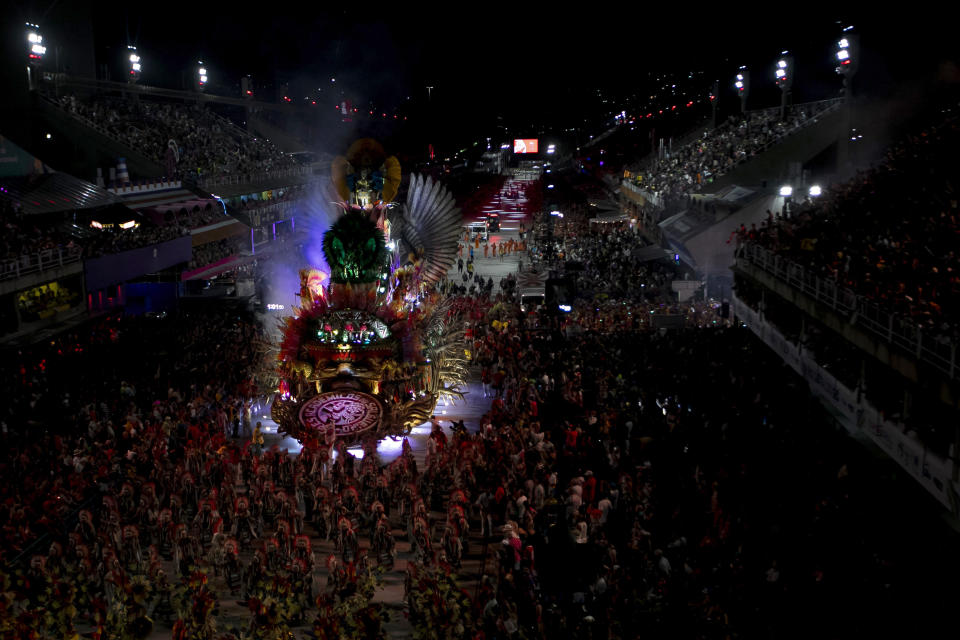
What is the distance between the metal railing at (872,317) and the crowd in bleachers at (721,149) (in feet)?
63.2

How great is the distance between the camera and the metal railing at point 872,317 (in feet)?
42.8

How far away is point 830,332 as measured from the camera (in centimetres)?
1862

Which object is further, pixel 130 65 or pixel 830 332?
pixel 130 65

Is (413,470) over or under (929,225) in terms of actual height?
under

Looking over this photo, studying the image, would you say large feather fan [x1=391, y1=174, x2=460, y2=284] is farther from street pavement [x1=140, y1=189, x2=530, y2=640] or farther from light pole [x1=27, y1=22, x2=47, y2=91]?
light pole [x1=27, y1=22, x2=47, y2=91]

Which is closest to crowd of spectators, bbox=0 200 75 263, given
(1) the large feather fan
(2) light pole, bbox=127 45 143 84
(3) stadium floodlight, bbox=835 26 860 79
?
(1) the large feather fan

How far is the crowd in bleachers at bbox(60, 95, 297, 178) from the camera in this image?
4484 cm

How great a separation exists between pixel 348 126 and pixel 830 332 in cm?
7666

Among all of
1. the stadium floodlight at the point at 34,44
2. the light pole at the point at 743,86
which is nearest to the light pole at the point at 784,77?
the light pole at the point at 743,86

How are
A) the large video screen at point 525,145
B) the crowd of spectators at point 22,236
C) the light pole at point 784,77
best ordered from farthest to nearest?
the large video screen at point 525,145
the light pole at point 784,77
the crowd of spectators at point 22,236

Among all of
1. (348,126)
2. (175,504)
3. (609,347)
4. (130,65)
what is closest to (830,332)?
(609,347)

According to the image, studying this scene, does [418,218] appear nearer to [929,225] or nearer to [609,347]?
[609,347]

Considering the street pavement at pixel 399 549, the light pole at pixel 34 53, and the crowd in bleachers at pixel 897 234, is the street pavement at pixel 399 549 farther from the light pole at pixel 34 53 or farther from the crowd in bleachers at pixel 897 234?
the light pole at pixel 34 53

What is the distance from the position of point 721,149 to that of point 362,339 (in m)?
31.8
